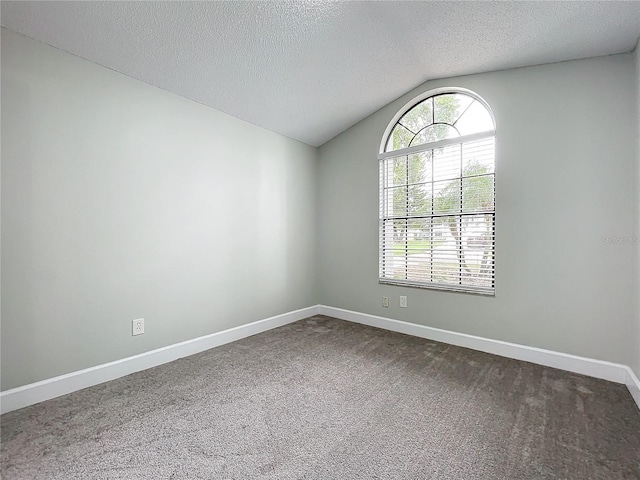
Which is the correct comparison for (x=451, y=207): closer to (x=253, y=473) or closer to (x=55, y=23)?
(x=253, y=473)

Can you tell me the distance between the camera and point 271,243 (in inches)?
136

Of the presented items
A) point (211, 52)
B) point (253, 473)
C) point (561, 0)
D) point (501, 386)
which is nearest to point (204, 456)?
point (253, 473)

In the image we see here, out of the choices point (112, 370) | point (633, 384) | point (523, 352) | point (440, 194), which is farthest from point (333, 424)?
point (440, 194)

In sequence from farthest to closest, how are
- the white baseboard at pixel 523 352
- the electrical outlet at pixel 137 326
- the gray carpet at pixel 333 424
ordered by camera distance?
the electrical outlet at pixel 137 326
the white baseboard at pixel 523 352
the gray carpet at pixel 333 424

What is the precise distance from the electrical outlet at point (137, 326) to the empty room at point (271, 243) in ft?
0.05

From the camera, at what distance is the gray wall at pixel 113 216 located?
184 centimetres

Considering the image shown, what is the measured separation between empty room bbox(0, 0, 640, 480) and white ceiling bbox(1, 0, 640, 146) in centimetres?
2

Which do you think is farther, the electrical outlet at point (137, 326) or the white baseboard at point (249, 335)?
the electrical outlet at point (137, 326)

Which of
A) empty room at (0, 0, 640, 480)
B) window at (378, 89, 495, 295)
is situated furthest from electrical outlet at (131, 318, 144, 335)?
window at (378, 89, 495, 295)

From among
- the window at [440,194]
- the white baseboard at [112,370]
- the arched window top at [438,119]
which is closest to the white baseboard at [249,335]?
the white baseboard at [112,370]

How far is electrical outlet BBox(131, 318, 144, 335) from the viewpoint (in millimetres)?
2324

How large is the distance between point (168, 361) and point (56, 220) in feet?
4.40

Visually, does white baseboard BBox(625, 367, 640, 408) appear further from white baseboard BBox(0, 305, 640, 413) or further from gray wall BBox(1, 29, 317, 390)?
gray wall BBox(1, 29, 317, 390)

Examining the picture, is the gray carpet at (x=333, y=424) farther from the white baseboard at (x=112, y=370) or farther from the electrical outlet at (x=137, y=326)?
the electrical outlet at (x=137, y=326)
